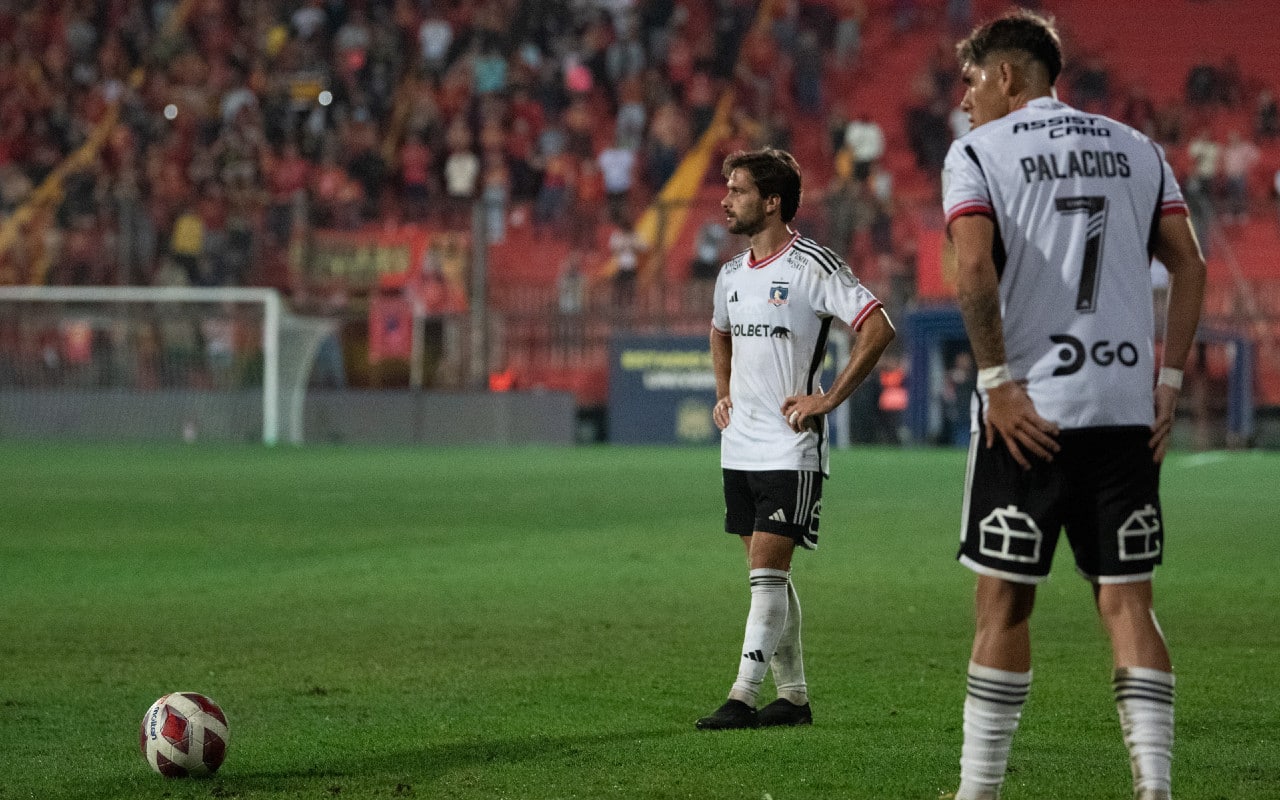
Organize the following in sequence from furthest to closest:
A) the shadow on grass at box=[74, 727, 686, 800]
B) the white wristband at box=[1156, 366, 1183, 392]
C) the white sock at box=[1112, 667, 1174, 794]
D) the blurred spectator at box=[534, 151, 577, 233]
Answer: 1. the blurred spectator at box=[534, 151, 577, 233]
2. the shadow on grass at box=[74, 727, 686, 800]
3. the white wristband at box=[1156, 366, 1183, 392]
4. the white sock at box=[1112, 667, 1174, 794]

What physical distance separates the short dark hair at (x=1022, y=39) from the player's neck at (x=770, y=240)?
1.92 m

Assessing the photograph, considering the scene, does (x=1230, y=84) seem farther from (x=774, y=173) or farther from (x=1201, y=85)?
(x=774, y=173)

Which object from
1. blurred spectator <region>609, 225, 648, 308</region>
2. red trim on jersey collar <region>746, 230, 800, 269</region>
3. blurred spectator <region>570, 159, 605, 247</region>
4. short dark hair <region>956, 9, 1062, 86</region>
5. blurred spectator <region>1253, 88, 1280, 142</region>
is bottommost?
red trim on jersey collar <region>746, 230, 800, 269</region>

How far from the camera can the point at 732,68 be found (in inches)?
1213

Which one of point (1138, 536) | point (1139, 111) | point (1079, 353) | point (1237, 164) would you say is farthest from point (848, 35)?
point (1138, 536)

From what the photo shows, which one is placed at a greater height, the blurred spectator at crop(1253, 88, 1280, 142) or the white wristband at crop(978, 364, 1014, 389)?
the blurred spectator at crop(1253, 88, 1280, 142)

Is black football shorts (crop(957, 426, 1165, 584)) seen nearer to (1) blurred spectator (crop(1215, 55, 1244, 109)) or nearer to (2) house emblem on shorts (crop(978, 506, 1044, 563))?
(2) house emblem on shorts (crop(978, 506, 1044, 563))

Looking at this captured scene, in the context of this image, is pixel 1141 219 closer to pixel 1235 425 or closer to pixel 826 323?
pixel 826 323

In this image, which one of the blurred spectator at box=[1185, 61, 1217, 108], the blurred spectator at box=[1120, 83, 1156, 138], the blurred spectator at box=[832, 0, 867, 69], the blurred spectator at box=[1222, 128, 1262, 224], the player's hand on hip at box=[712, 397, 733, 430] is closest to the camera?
the player's hand on hip at box=[712, 397, 733, 430]

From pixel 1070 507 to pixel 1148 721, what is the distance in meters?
0.53

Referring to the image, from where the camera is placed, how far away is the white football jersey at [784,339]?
617 cm

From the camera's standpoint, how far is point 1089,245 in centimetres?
422

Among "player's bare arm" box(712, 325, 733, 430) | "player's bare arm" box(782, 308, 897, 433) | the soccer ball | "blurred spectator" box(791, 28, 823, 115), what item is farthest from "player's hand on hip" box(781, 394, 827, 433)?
"blurred spectator" box(791, 28, 823, 115)

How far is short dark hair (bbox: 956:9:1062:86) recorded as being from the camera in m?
4.34
